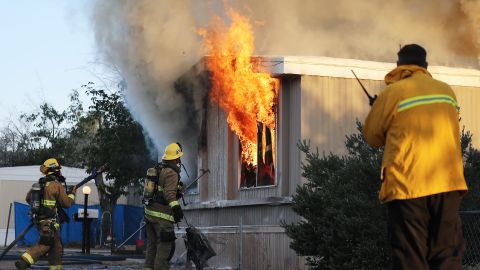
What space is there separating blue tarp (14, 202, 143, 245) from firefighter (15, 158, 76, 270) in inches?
613

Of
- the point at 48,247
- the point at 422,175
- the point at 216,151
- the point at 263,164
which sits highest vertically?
the point at 216,151

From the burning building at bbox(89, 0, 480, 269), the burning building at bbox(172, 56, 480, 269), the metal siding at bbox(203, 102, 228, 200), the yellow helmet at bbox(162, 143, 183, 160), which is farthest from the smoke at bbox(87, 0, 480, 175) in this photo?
the yellow helmet at bbox(162, 143, 183, 160)

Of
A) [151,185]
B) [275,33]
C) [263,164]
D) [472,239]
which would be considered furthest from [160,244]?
[275,33]

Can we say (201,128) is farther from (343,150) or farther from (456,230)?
(456,230)

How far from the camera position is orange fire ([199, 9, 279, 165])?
44.6ft

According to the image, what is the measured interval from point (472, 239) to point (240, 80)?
5978 mm

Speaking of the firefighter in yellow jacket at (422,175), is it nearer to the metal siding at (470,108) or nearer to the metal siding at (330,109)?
the metal siding at (330,109)

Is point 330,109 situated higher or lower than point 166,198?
higher

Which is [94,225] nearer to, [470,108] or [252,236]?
[252,236]

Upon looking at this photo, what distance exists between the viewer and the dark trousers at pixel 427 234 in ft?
17.0

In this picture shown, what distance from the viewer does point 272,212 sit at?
1360 centimetres

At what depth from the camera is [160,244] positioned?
35.3ft

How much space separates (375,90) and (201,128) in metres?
4.41

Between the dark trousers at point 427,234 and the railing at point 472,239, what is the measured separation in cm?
358
